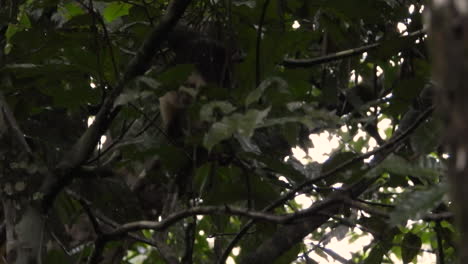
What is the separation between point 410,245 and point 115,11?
93 centimetres

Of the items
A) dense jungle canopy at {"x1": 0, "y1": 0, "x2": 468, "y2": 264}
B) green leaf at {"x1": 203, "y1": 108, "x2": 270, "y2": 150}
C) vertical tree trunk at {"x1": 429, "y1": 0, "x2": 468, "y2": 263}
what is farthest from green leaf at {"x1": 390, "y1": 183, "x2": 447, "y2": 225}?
vertical tree trunk at {"x1": 429, "y1": 0, "x2": 468, "y2": 263}

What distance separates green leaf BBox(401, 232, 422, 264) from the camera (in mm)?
1643

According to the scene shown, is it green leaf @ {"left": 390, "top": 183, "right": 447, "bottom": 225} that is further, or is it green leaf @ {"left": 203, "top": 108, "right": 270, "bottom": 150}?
green leaf @ {"left": 203, "top": 108, "right": 270, "bottom": 150}

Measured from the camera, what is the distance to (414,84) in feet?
4.58

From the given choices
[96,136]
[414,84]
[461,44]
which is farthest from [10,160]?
[461,44]

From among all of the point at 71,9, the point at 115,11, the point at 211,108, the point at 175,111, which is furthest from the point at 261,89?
the point at 71,9

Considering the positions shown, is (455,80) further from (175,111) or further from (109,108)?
(175,111)

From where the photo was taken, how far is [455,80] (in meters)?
0.35

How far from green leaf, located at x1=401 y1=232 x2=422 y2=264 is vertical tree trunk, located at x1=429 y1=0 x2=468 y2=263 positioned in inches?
50.0

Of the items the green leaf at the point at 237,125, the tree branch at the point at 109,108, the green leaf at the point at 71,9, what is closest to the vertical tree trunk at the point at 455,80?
the green leaf at the point at 237,125

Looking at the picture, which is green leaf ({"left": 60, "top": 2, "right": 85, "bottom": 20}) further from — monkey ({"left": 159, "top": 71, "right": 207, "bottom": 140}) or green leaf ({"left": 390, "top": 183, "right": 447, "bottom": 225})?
green leaf ({"left": 390, "top": 183, "right": 447, "bottom": 225})

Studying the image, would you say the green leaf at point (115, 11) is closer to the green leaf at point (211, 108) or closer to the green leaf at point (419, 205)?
the green leaf at point (211, 108)

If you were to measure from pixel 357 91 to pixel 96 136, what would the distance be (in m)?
1.23

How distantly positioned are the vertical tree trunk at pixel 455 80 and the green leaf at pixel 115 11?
4.96 feet
